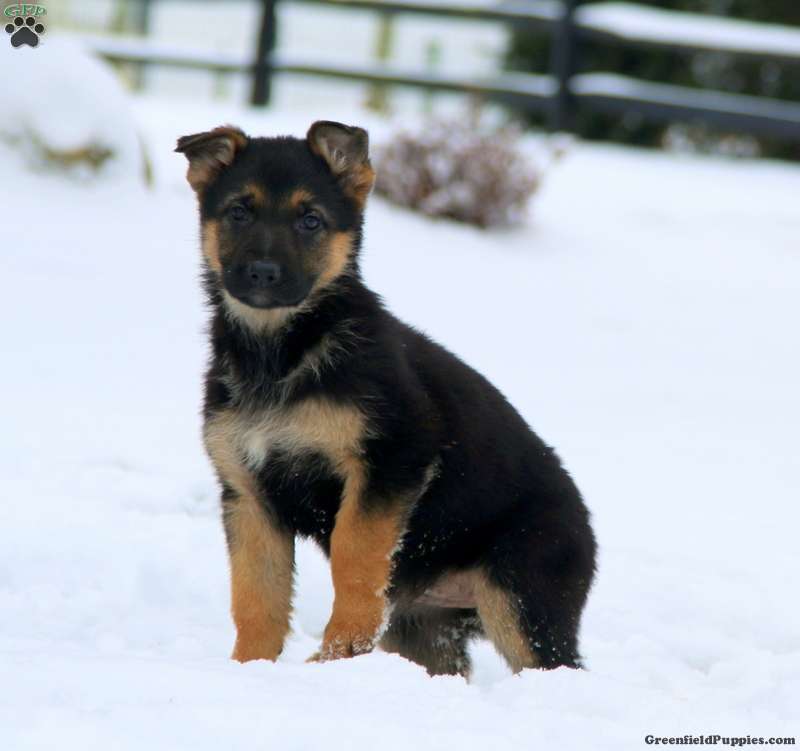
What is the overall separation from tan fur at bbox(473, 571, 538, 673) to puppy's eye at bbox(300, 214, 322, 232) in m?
1.27

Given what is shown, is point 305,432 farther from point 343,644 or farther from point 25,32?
point 25,32

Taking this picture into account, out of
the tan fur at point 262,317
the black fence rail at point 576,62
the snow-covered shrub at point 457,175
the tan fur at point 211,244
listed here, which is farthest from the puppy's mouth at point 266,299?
the black fence rail at point 576,62

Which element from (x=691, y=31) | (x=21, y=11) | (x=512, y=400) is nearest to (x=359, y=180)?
(x=512, y=400)

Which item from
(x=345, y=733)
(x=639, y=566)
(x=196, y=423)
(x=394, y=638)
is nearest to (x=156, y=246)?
(x=196, y=423)

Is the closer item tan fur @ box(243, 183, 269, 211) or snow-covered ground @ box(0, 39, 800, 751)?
snow-covered ground @ box(0, 39, 800, 751)

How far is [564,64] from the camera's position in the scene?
57.8 ft

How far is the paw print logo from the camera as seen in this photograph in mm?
10844

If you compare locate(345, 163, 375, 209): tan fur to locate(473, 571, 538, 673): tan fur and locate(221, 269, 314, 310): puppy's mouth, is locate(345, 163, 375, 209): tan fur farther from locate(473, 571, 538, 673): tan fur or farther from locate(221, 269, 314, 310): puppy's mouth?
locate(473, 571, 538, 673): tan fur

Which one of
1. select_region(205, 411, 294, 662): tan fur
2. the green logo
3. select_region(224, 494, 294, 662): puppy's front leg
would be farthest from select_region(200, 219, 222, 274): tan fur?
the green logo

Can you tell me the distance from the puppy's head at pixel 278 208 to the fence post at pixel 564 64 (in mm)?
13105

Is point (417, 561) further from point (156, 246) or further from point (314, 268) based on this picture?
point (156, 246)

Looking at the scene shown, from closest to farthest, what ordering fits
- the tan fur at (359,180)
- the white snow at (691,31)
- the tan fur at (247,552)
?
the tan fur at (247,552)
the tan fur at (359,180)
the white snow at (691,31)

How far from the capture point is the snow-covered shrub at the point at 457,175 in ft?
43.8

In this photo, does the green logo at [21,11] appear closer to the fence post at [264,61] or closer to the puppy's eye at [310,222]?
the fence post at [264,61]
